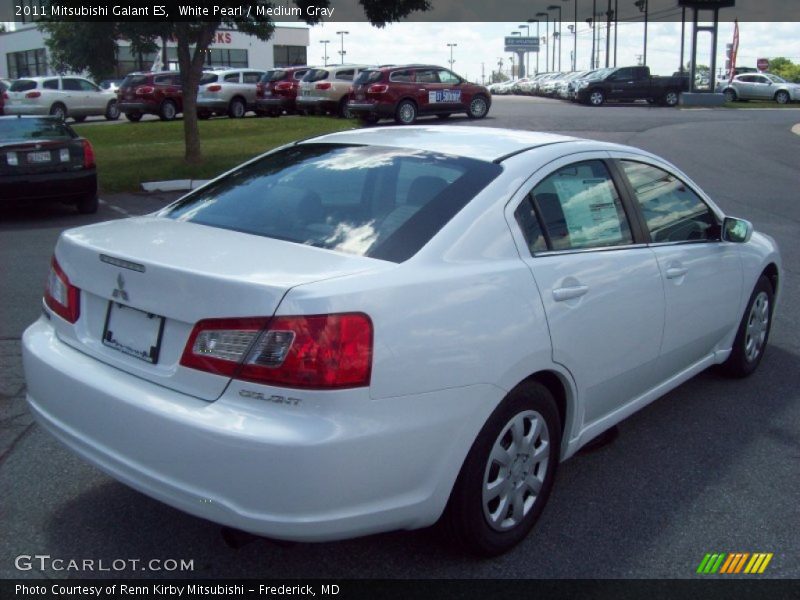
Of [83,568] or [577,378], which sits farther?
[577,378]

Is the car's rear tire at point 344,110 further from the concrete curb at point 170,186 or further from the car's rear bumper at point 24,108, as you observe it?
the concrete curb at point 170,186

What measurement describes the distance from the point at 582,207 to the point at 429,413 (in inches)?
60.6

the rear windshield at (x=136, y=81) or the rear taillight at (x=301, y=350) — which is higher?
the rear windshield at (x=136, y=81)

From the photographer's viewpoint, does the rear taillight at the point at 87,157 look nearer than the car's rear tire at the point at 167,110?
Yes

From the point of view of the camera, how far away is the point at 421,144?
4.16 m

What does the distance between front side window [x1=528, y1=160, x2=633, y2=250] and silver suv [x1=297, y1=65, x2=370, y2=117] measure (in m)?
25.7

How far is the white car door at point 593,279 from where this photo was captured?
3.66 meters

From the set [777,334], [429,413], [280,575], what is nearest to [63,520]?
[280,575]

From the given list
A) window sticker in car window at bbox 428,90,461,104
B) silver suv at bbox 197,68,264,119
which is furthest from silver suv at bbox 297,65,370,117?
window sticker in car window at bbox 428,90,461,104

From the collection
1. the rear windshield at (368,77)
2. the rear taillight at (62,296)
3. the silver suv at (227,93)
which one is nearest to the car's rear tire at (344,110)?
the rear windshield at (368,77)

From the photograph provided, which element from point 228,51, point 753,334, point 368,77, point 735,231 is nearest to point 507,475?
point 735,231

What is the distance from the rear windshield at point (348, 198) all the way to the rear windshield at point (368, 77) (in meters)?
23.1

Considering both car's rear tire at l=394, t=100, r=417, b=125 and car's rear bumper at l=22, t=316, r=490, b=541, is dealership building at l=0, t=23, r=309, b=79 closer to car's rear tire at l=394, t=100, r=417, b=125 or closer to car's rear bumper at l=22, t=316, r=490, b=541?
car's rear tire at l=394, t=100, r=417, b=125

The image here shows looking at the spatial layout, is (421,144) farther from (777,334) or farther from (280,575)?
(777,334)
